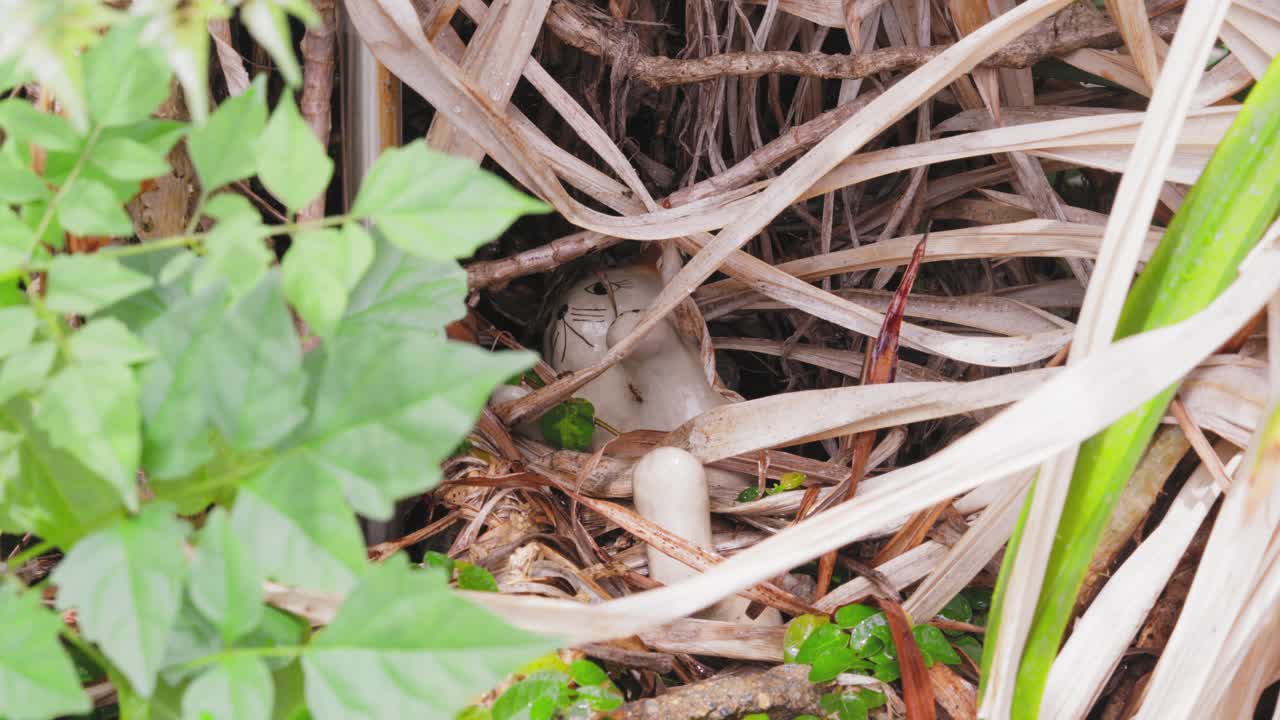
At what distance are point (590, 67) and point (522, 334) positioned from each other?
0.33 m

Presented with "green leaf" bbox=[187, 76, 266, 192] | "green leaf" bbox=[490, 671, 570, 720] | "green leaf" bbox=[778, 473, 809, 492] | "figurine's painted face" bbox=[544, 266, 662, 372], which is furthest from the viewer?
"figurine's painted face" bbox=[544, 266, 662, 372]

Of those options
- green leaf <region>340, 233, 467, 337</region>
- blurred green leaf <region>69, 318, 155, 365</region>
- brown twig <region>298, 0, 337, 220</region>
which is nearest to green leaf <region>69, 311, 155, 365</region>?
blurred green leaf <region>69, 318, 155, 365</region>

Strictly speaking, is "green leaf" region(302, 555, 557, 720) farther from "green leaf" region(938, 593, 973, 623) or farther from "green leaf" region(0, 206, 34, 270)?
"green leaf" region(938, 593, 973, 623)

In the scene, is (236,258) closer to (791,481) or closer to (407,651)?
(407,651)

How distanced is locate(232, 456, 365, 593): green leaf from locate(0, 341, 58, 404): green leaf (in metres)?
0.08

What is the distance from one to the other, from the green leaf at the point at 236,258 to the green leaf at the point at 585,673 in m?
0.39

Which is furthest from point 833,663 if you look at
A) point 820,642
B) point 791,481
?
point 791,481

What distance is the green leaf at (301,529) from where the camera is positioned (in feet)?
1.16

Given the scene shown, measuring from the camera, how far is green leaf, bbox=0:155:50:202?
1.26 feet

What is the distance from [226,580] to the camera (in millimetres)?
359

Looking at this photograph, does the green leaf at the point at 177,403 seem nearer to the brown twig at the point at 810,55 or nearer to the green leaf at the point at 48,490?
the green leaf at the point at 48,490

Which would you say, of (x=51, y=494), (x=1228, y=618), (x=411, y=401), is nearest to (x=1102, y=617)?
(x=1228, y=618)

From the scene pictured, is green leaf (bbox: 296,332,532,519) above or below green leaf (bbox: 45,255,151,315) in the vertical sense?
below

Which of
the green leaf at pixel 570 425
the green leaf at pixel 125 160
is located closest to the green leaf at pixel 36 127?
the green leaf at pixel 125 160
